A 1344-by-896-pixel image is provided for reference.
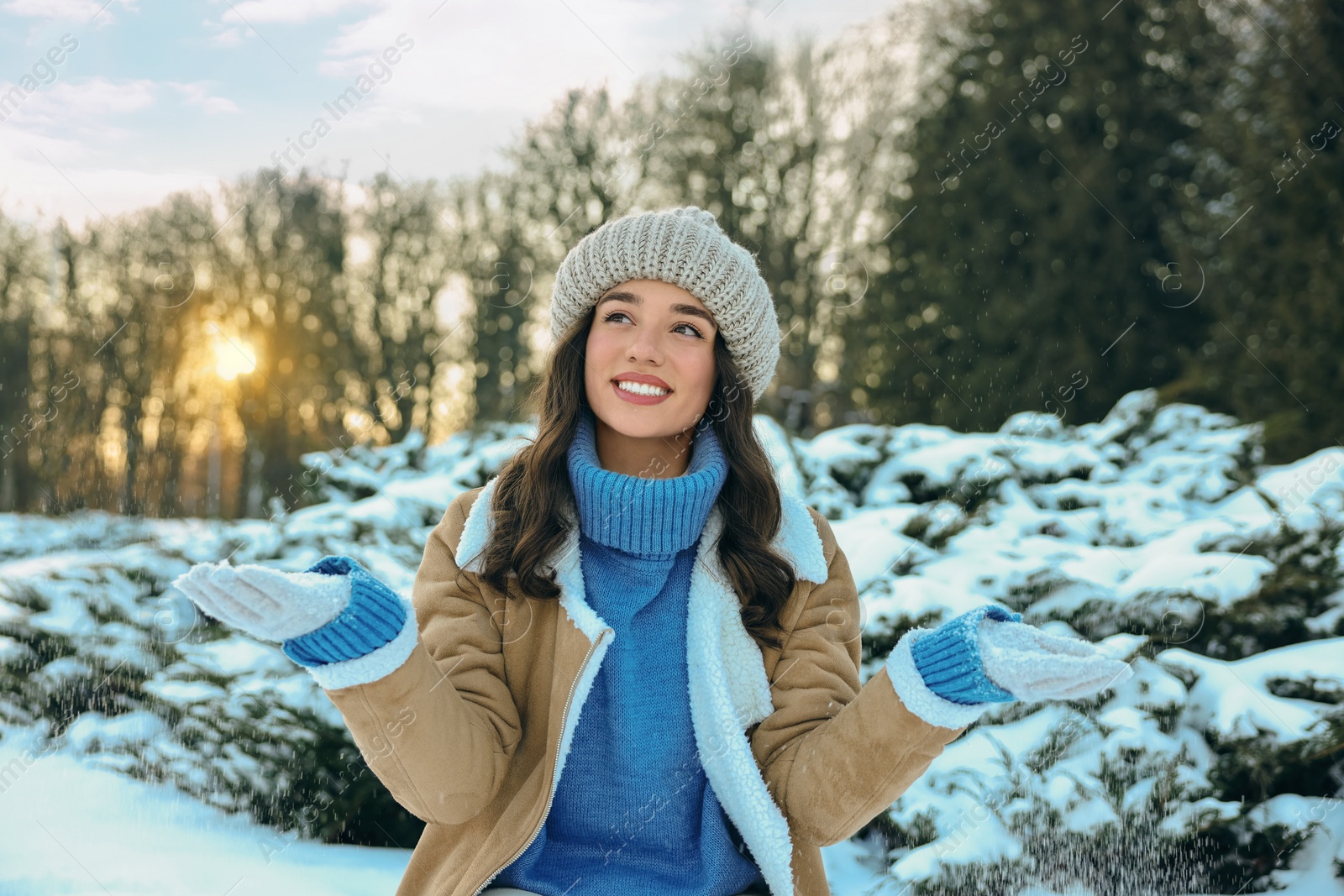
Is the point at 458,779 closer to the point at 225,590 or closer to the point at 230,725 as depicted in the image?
the point at 225,590

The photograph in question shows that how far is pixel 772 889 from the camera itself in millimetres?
1670

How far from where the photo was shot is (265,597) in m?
Answer: 1.24

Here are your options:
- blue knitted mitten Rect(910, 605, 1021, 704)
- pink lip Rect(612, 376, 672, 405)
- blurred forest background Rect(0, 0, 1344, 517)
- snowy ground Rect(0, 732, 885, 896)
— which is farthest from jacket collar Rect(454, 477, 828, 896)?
blurred forest background Rect(0, 0, 1344, 517)

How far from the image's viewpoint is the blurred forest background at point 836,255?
5.62 m

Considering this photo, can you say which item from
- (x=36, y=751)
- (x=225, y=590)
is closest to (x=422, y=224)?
(x=36, y=751)

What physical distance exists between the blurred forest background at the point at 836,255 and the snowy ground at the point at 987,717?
1356 millimetres

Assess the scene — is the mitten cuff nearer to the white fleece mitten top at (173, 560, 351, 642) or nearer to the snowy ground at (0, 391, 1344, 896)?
the white fleece mitten top at (173, 560, 351, 642)

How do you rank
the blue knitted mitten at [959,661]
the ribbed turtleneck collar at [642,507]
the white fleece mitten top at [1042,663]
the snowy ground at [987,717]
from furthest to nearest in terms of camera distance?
the snowy ground at [987,717] < the ribbed turtleneck collar at [642,507] < the blue knitted mitten at [959,661] < the white fleece mitten top at [1042,663]

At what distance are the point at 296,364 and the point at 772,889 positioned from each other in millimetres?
10050

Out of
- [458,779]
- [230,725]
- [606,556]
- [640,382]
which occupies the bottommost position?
[230,725]

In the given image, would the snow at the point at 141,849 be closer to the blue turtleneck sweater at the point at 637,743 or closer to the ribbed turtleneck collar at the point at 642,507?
the blue turtleneck sweater at the point at 637,743

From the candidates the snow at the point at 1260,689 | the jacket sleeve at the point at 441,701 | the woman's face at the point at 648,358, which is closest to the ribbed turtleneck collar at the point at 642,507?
the woman's face at the point at 648,358

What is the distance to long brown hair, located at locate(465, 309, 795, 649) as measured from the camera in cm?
176

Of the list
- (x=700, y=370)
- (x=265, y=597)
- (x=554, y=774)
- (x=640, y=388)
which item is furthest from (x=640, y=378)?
(x=265, y=597)
